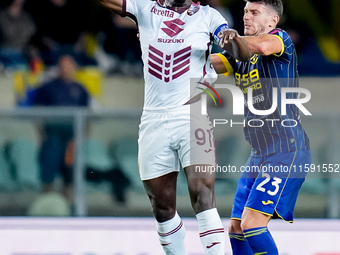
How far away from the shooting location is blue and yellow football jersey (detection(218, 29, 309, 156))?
4594mm

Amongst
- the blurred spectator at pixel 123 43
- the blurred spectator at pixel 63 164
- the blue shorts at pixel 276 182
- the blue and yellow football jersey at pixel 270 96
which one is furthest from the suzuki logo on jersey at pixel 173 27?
the blurred spectator at pixel 123 43

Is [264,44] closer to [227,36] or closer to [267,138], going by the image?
[227,36]

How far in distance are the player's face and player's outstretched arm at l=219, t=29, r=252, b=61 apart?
429 millimetres

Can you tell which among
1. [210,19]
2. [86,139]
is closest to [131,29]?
[86,139]

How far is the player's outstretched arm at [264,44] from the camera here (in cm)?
434

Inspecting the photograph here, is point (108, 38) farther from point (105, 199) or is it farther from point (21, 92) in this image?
point (105, 199)

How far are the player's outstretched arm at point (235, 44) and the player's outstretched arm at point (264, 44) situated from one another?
5 centimetres

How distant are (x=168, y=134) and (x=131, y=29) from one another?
163 inches

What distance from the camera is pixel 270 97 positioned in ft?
15.2

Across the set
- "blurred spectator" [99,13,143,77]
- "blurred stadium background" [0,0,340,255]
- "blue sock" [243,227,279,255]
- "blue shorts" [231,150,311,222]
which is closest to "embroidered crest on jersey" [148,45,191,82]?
"blue shorts" [231,150,311,222]

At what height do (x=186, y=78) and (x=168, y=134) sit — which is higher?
(x=186, y=78)

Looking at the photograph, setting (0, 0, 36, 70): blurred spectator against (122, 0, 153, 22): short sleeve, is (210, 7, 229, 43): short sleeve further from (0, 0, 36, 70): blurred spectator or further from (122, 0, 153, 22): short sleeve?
(0, 0, 36, 70): blurred spectator

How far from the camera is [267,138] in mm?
4668

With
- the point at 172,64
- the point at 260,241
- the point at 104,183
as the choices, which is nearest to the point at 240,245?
the point at 260,241
